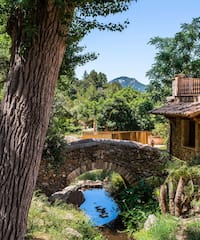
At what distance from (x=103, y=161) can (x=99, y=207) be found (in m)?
2.94

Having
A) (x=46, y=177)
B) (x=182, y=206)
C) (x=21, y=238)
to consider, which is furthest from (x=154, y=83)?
(x=21, y=238)

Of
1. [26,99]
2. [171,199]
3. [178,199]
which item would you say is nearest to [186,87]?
[171,199]

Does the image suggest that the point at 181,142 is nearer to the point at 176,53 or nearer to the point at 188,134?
the point at 188,134

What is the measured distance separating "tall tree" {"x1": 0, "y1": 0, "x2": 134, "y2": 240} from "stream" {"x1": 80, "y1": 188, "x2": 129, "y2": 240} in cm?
809

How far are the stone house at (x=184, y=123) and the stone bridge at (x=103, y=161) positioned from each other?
3.31ft

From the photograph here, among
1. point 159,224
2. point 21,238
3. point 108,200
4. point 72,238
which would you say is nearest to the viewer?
point 21,238

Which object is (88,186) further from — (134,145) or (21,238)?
(21,238)

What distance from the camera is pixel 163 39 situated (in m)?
19.1

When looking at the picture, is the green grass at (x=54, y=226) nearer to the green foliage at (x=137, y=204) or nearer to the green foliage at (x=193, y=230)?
the green foliage at (x=137, y=204)

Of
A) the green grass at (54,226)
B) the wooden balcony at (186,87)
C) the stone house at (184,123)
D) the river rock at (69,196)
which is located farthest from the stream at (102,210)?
the wooden balcony at (186,87)

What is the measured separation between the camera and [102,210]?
1442cm

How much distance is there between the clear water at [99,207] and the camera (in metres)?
13.1

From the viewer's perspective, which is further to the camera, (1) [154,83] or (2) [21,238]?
(1) [154,83]

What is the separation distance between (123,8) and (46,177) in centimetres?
957
